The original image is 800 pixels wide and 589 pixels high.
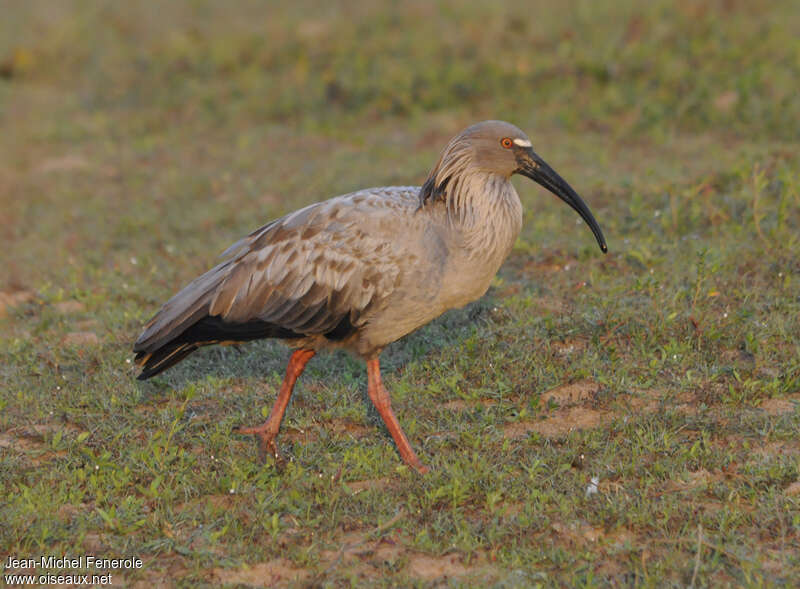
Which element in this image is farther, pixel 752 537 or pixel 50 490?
pixel 50 490

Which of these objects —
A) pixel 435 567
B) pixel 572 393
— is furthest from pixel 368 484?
pixel 572 393

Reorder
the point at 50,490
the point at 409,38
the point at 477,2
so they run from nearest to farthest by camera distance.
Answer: the point at 50,490, the point at 409,38, the point at 477,2

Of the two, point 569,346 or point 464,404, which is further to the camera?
point 569,346

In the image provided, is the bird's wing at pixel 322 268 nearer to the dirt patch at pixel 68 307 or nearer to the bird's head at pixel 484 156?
the bird's head at pixel 484 156

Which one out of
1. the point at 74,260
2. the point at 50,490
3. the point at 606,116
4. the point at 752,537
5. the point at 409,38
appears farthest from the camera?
the point at 409,38

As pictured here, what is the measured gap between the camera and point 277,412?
5367 millimetres

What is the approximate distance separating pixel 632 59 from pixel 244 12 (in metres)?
6.81

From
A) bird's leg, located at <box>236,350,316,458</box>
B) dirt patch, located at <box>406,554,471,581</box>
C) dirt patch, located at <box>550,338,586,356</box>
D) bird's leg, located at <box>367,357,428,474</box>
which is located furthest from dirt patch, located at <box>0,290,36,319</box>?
dirt patch, located at <box>406,554,471,581</box>

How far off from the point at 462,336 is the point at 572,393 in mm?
938

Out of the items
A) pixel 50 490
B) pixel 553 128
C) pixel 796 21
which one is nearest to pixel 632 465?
pixel 50 490

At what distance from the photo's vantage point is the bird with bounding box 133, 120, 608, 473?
5008 millimetres

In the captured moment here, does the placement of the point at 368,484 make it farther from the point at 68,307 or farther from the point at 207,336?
the point at 68,307

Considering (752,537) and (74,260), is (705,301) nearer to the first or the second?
(752,537)

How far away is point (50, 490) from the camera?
4914 millimetres
